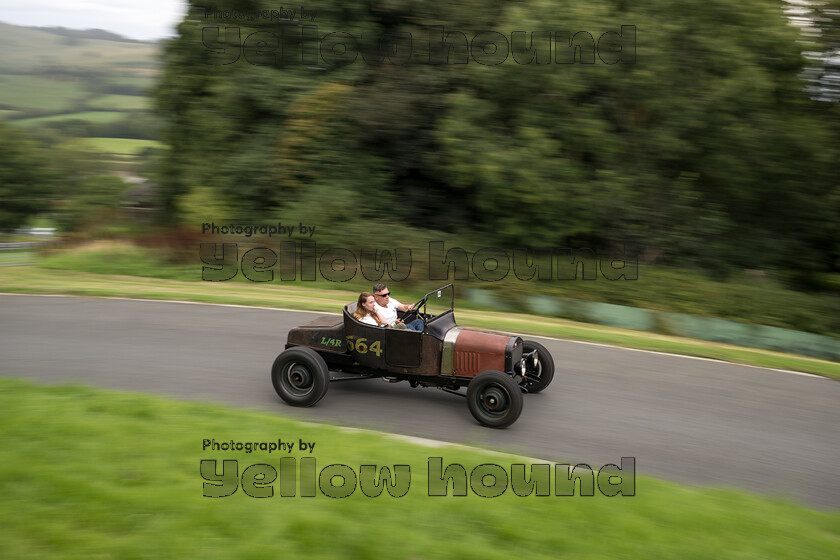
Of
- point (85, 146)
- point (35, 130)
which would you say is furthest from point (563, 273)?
point (35, 130)

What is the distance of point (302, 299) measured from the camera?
43.2 ft

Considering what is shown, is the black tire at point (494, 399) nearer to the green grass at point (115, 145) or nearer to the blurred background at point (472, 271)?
the blurred background at point (472, 271)

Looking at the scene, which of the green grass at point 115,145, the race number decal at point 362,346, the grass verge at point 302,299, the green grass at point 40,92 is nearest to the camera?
the race number decal at point 362,346

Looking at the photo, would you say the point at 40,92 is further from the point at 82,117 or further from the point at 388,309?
the point at 388,309

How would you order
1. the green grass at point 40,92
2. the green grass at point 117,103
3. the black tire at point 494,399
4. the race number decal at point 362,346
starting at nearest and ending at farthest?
the black tire at point 494,399 → the race number decal at point 362,346 → the green grass at point 117,103 → the green grass at point 40,92

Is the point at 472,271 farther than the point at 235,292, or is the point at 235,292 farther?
the point at 472,271

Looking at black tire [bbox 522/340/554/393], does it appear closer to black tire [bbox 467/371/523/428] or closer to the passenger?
black tire [bbox 467/371/523/428]

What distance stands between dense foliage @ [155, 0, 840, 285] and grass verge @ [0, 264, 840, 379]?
3.75 m

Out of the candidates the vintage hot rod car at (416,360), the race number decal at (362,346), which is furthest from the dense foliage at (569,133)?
the race number decal at (362,346)

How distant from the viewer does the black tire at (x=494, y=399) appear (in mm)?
6637

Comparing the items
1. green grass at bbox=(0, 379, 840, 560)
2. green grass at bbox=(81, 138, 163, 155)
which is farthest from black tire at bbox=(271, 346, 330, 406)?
green grass at bbox=(81, 138, 163, 155)

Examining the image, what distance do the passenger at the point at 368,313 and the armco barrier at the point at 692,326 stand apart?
7078mm

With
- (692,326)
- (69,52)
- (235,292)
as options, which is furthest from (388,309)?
(69,52)

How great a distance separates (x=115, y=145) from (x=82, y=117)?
40.7ft
